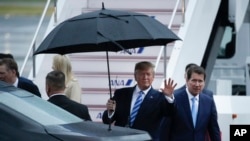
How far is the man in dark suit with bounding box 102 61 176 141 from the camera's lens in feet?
30.3

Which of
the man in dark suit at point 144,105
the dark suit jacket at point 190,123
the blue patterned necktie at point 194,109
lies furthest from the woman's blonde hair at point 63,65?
the blue patterned necktie at point 194,109

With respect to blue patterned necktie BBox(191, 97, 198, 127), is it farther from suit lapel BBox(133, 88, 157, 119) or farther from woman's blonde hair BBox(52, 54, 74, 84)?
woman's blonde hair BBox(52, 54, 74, 84)

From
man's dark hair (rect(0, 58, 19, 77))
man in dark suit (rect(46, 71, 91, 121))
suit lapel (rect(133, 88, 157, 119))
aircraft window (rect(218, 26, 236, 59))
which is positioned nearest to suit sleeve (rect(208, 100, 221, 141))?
suit lapel (rect(133, 88, 157, 119))

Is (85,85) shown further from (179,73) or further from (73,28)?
(73,28)

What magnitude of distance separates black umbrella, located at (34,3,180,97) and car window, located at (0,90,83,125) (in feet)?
4.17

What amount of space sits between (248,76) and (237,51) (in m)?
3.33

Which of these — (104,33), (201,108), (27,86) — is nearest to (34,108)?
(104,33)

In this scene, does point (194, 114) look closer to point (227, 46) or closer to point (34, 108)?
point (34, 108)

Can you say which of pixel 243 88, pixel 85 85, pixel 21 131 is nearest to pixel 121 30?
pixel 21 131

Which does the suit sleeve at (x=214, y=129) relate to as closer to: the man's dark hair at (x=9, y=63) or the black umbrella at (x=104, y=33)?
the black umbrella at (x=104, y=33)

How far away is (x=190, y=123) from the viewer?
9523 millimetres

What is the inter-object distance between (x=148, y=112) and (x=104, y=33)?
0.94m

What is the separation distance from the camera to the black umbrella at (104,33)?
29.2 feet

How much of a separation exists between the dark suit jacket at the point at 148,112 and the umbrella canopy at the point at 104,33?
1.75ft
